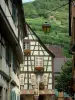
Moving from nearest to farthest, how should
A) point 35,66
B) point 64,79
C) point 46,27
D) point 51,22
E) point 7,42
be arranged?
point 46,27 → point 7,42 → point 35,66 → point 64,79 → point 51,22

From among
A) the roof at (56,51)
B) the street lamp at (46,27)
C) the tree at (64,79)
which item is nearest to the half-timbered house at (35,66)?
the tree at (64,79)

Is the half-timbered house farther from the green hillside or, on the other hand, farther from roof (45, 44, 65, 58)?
the green hillside

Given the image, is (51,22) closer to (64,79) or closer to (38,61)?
(64,79)

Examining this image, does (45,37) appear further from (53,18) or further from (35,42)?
(35,42)

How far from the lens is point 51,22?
181 metres

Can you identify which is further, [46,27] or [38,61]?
[38,61]

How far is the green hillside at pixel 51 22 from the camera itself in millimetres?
142750

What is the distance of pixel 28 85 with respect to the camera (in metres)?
52.3

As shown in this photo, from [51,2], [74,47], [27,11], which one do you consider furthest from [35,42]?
[51,2]

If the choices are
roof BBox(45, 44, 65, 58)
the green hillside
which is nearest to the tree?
roof BBox(45, 44, 65, 58)

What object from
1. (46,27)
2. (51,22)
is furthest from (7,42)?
(51,22)

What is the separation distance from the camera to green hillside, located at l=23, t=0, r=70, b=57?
143 metres

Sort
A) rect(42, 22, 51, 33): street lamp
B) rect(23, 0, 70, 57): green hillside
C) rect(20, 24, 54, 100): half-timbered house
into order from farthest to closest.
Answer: rect(23, 0, 70, 57): green hillside, rect(20, 24, 54, 100): half-timbered house, rect(42, 22, 51, 33): street lamp

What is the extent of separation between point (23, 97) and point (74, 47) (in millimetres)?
24997
